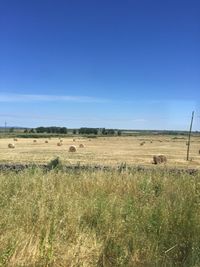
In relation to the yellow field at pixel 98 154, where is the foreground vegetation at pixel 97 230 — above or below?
above

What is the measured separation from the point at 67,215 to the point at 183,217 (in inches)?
66.3

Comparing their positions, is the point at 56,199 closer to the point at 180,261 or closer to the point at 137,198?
the point at 137,198

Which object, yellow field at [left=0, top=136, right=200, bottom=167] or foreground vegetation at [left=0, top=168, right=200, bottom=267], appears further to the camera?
yellow field at [left=0, top=136, right=200, bottom=167]

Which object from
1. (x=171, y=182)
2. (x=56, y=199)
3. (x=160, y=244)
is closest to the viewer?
(x=160, y=244)

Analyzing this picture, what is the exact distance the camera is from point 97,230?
22.5 feet

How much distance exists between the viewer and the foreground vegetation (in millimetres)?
5793

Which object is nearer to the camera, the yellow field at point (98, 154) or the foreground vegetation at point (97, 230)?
the foreground vegetation at point (97, 230)

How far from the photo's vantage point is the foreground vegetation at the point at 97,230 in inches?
228

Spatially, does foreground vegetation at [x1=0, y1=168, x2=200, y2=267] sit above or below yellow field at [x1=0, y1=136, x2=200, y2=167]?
above

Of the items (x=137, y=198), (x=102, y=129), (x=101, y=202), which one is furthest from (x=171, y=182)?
(x=102, y=129)

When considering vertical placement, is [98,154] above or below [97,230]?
below

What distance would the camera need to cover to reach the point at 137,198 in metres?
8.79

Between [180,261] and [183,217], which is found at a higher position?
[183,217]

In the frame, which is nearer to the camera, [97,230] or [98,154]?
[97,230]
